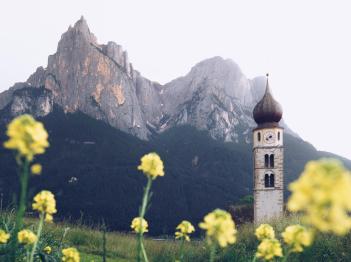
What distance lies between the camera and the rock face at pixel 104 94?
149125mm

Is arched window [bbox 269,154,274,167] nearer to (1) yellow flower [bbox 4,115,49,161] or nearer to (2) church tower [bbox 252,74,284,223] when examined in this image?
(2) church tower [bbox 252,74,284,223]

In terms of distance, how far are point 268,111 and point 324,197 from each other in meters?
44.4

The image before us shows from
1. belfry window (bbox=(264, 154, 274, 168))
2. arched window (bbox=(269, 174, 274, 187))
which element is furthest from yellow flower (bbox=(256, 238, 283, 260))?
belfry window (bbox=(264, 154, 274, 168))

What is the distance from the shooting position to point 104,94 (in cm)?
15312

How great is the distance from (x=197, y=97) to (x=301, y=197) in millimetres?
177110

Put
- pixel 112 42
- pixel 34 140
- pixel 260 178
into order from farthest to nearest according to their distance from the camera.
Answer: pixel 112 42 → pixel 260 178 → pixel 34 140

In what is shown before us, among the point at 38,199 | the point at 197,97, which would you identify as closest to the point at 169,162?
the point at 197,97

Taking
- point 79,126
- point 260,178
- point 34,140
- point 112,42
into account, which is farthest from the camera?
point 112,42

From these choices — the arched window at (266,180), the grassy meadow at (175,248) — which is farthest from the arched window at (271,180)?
the grassy meadow at (175,248)

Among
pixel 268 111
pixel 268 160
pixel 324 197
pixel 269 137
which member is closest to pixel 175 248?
pixel 324 197

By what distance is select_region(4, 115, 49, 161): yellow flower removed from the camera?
5.79 feet

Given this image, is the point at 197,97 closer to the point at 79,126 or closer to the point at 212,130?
the point at 212,130

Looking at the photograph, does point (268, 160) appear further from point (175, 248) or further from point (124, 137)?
point (124, 137)

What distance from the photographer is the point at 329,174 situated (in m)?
1.28
